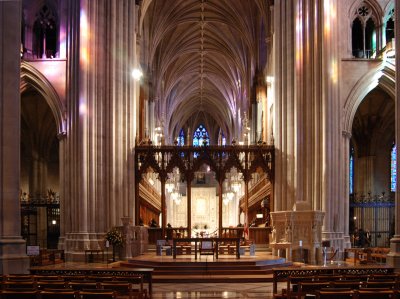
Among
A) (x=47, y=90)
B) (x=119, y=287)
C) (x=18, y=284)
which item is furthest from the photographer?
(x=47, y=90)

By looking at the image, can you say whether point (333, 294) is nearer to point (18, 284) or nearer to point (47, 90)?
point (18, 284)

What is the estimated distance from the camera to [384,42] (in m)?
28.1

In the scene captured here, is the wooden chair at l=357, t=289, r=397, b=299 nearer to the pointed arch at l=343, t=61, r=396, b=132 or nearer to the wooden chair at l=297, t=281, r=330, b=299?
the wooden chair at l=297, t=281, r=330, b=299

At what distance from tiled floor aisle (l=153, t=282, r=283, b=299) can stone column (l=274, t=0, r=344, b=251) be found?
24.5 feet

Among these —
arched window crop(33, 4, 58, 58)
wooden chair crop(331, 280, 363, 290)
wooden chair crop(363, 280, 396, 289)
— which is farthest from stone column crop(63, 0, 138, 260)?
wooden chair crop(363, 280, 396, 289)

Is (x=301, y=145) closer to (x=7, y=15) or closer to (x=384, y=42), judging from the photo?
(x=384, y=42)

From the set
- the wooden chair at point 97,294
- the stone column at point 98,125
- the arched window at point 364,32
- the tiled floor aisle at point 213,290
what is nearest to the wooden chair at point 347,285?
the wooden chair at point 97,294

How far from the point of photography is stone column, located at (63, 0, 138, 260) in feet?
86.6

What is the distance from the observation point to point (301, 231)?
22.5 metres

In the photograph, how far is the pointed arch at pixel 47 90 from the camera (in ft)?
90.1

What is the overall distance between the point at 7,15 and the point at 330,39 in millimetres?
14146

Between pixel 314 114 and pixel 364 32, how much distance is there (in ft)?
16.7

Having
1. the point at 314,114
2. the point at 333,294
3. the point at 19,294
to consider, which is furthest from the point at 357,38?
the point at 19,294

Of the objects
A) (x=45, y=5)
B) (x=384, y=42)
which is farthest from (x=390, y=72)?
(x=45, y=5)
